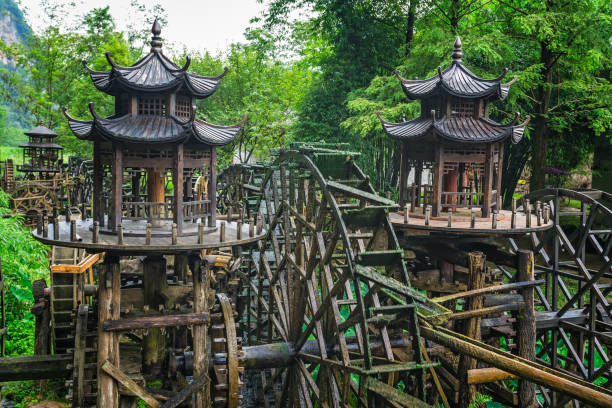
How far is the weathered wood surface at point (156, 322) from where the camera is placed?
10.2 metres

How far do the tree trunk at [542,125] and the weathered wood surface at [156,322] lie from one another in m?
18.3

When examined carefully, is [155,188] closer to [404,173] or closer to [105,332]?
[105,332]

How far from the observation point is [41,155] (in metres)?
36.6

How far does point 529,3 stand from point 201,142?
717 inches

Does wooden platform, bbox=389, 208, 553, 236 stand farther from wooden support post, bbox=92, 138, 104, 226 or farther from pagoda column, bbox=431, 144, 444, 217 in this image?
wooden support post, bbox=92, 138, 104, 226

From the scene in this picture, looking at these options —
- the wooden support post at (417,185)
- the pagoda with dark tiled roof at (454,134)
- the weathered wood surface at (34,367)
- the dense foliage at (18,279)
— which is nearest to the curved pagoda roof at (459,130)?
the pagoda with dark tiled roof at (454,134)

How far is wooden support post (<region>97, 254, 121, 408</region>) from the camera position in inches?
398

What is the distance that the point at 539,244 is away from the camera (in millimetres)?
16297

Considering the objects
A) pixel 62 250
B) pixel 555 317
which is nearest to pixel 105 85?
pixel 62 250

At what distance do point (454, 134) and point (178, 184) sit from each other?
7794 mm

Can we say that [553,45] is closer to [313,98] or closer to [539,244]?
[539,244]

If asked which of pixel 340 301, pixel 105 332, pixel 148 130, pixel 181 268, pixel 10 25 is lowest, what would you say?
pixel 105 332

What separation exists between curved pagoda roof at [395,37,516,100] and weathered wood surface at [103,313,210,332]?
9316 millimetres

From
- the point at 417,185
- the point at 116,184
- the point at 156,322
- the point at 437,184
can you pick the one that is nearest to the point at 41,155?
the point at 116,184
